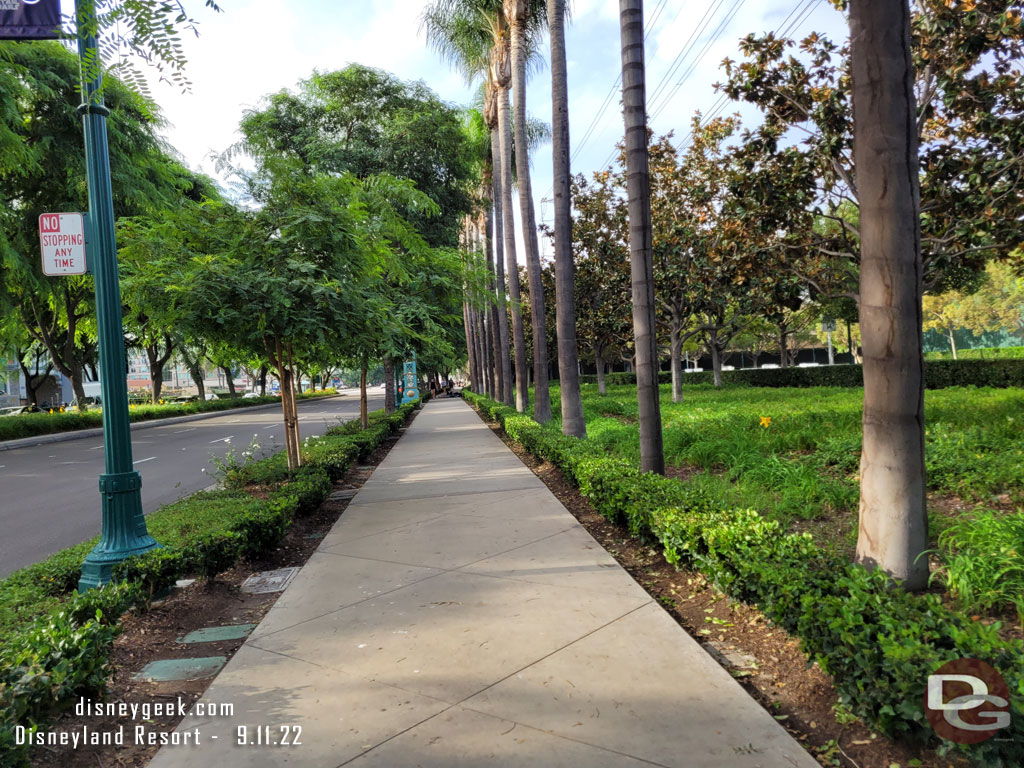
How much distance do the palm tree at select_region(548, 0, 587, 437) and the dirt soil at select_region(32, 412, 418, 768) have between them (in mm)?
6670

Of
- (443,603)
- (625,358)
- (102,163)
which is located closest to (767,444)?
(443,603)

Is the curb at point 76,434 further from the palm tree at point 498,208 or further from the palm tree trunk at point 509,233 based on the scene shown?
the palm tree trunk at point 509,233

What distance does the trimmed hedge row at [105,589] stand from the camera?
2.95 m

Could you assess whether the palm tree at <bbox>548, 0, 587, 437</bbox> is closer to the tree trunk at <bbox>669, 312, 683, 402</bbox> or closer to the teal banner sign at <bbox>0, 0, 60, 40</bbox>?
the teal banner sign at <bbox>0, 0, 60, 40</bbox>

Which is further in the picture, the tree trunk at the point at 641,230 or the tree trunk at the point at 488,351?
the tree trunk at the point at 488,351

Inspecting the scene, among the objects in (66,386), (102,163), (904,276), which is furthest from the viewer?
(66,386)

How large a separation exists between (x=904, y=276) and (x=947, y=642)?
220cm

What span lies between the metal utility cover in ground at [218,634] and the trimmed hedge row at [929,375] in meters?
18.1

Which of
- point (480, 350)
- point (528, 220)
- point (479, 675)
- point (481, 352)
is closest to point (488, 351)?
point (481, 352)

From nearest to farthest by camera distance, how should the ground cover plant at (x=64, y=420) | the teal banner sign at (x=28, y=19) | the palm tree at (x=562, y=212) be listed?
the teal banner sign at (x=28, y=19) < the palm tree at (x=562, y=212) < the ground cover plant at (x=64, y=420)

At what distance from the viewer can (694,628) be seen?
4.45 meters

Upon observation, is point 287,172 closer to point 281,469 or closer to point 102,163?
point 102,163

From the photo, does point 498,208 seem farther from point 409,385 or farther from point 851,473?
point 851,473

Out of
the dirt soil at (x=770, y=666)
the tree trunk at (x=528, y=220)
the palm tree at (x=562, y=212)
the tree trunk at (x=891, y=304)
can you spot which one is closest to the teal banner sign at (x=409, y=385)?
the tree trunk at (x=528, y=220)
